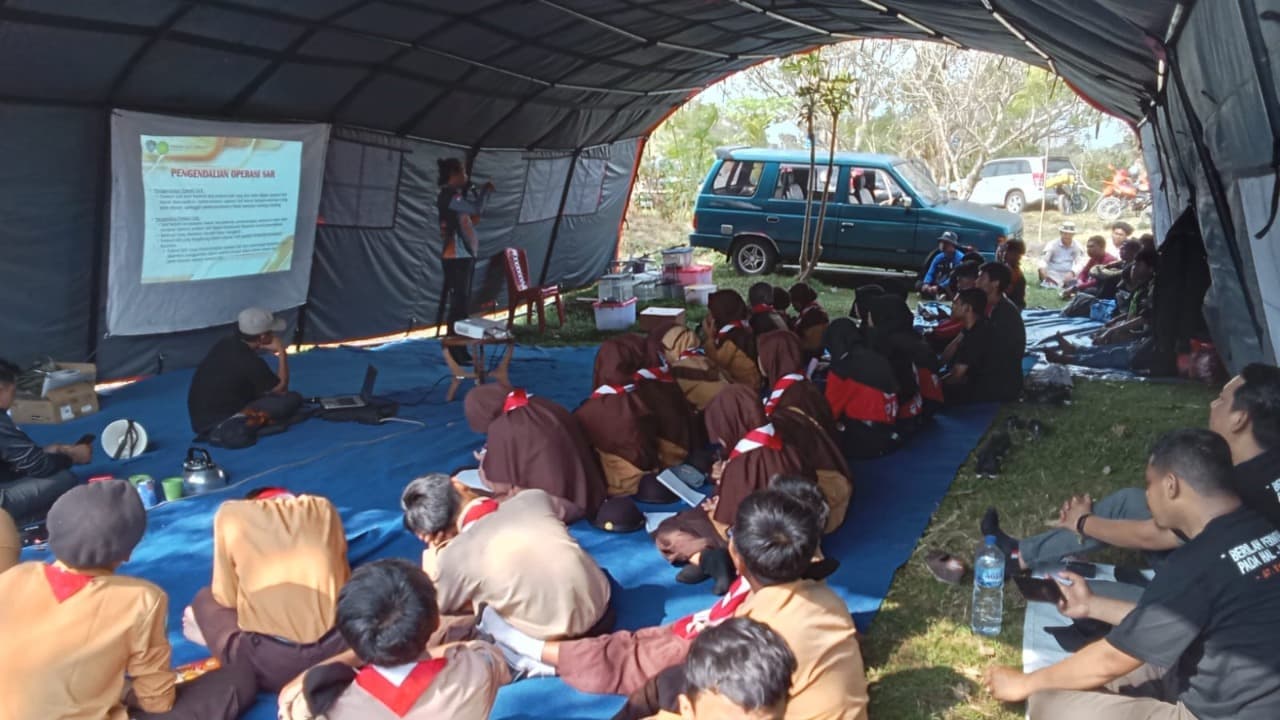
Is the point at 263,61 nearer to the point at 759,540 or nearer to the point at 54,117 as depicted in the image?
the point at 54,117

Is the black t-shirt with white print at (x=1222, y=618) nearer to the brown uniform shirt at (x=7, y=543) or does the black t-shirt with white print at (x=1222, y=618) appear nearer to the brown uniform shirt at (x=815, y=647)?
the brown uniform shirt at (x=815, y=647)

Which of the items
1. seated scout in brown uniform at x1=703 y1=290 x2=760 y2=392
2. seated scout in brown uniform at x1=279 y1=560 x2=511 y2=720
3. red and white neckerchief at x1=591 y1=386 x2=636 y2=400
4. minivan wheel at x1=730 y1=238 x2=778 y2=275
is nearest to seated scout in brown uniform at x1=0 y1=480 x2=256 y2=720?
seated scout in brown uniform at x1=279 y1=560 x2=511 y2=720

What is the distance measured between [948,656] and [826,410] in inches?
77.9

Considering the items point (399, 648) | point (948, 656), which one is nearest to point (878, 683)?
point (948, 656)

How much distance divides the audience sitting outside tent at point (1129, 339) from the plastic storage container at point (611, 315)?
4395mm

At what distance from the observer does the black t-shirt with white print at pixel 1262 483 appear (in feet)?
10.3

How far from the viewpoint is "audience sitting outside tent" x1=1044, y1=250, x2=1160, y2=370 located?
27.6 ft

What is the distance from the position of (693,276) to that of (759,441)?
8137 millimetres

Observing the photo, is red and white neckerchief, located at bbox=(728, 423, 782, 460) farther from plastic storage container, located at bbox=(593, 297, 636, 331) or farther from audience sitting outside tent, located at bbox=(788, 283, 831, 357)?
plastic storage container, located at bbox=(593, 297, 636, 331)

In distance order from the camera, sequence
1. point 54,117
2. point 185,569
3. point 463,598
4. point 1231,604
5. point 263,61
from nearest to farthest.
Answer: point 1231,604 < point 463,598 < point 185,569 < point 54,117 < point 263,61

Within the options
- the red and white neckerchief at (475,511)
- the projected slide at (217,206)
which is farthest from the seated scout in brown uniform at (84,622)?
the projected slide at (217,206)

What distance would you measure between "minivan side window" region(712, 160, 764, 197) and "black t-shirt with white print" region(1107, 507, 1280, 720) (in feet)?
40.0

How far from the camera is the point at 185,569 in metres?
4.57

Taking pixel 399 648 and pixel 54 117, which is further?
pixel 54 117
